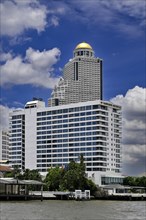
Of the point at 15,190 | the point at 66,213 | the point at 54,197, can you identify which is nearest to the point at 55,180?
the point at 54,197

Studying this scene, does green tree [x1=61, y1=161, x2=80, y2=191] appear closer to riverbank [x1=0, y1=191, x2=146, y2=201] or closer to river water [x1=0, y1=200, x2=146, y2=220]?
riverbank [x1=0, y1=191, x2=146, y2=201]

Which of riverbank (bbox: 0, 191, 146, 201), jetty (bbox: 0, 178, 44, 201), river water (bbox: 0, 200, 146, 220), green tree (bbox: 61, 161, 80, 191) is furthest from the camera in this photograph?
green tree (bbox: 61, 161, 80, 191)

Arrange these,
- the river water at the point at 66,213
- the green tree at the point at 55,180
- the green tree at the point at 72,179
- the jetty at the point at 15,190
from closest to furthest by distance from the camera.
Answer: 1. the river water at the point at 66,213
2. the jetty at the point at 15,190
3. the green tree at the point at 72,179
4. the green tree at the point at 55,180

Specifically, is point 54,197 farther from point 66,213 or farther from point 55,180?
point 66,213

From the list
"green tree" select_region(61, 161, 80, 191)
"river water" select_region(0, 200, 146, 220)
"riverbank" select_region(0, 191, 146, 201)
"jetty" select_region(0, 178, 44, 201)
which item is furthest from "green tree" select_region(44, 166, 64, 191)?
"river water" select_region(0, 200, 146, 220)

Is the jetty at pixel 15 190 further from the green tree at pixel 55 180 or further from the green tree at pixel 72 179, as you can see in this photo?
the green tree at pixel 55 180

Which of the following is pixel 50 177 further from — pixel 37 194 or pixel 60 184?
pixel 37 194

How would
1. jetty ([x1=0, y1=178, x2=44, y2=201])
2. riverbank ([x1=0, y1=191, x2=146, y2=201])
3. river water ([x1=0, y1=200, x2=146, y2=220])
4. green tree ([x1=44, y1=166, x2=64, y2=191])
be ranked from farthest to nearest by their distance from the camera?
1. green tree ([x1=44, y1=166, x2=64, y2=191])
2. jetty ([x1=0, y1=178, x2=44, y2=201])
3. riverbank ([x1=0, y1=191, x2=146, y2=201])
4. river water ([x1=0, y1=200, x2=146, y2=220])

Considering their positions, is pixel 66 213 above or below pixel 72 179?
below

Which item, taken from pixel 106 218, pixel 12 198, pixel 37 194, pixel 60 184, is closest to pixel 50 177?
pixel 60 184

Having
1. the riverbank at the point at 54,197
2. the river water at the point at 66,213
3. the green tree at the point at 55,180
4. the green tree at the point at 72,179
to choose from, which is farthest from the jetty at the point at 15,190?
the river water at the point at 66,213

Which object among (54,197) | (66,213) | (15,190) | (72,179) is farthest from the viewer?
(72,179)

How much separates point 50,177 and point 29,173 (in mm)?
16031

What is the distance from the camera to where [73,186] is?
16562 centimetres
